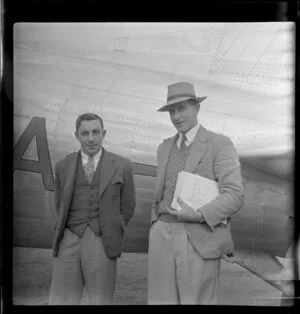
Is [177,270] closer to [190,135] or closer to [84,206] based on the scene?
[84,206]

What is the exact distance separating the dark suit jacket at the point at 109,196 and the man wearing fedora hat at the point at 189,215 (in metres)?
0.20

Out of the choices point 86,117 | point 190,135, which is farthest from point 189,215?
point 86,117

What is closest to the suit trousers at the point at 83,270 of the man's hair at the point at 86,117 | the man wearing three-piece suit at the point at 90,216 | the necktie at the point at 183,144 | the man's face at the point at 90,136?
the man wearing three-piece suit at the point at 90,216

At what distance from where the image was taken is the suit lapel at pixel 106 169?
3849mm

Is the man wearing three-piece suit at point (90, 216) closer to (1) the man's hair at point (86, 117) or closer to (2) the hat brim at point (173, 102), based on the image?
(1) the man's hair at point (86, 117)

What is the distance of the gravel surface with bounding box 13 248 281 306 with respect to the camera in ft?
12.7

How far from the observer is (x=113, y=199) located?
3.86 m

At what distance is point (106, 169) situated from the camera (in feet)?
12.7

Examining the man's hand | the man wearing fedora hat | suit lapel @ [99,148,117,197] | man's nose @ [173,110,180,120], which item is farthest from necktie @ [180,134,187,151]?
suit lapel @ [99,148,117,197]

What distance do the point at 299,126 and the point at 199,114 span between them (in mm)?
733
